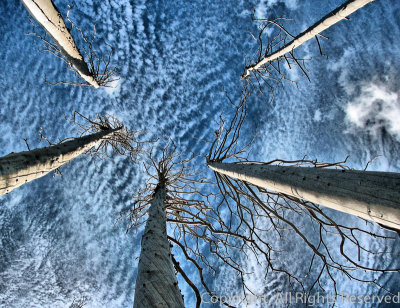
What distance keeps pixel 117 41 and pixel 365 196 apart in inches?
328

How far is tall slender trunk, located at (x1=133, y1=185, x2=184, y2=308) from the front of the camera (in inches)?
57.3

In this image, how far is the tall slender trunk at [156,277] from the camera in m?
1.46

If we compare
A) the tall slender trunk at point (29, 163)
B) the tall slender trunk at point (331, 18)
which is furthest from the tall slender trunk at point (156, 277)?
the tall slender trunk at point (331, 18)

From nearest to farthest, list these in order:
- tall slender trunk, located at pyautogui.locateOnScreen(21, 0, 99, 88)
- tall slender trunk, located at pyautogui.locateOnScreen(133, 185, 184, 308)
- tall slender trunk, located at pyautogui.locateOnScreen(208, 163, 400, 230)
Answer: tall slender trunk, located at pyautogui.locateOnScreen(208, 163, 400, 230) → tall slender trunk, located at pyautogui.locateOnScreen(133, 185, 184, 308) → tall slender trunk, located at pyautogui.locateOnScreen(21, 0, 99, 88)

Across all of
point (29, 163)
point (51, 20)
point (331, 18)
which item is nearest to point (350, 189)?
point (331, 18)

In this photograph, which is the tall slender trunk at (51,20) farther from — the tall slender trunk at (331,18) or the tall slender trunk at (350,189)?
the tall slender trunk at (331,18)

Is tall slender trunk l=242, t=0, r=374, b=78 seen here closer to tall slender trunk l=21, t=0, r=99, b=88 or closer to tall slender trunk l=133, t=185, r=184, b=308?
tall slender trunk l=133, t=185, r=184, b=308

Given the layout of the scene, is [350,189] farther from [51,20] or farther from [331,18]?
[51,20]

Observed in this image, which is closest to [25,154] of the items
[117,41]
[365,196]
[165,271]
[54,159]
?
[54,159]

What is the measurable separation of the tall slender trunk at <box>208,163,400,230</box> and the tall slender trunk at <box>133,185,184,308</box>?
4.60 feet

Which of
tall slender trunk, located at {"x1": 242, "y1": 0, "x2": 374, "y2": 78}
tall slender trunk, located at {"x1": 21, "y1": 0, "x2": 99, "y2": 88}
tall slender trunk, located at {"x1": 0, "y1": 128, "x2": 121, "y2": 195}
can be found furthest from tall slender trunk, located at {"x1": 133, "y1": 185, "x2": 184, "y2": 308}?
tall slender trunk, located at {"x1": 242, "y1": 0, "x2": 374, "y2": 78}

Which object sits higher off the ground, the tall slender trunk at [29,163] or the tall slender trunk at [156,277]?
the tall slender trunk at [29,163]

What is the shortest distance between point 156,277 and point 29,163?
230 centimetres

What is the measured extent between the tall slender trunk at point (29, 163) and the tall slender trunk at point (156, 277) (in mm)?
1698
